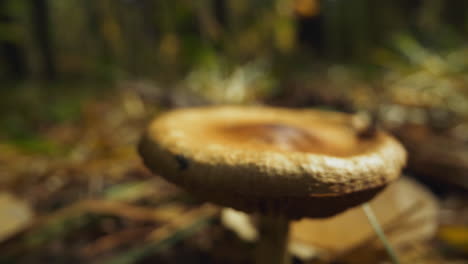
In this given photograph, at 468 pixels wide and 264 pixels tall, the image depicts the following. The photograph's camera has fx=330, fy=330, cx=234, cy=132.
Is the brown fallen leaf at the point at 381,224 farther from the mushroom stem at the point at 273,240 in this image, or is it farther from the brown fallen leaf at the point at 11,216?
the brown fallen leaf at the point at 11,216

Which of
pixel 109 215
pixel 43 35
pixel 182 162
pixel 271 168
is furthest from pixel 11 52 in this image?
pixel 271 168

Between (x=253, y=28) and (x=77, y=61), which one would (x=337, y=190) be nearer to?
(x=253, y=28)

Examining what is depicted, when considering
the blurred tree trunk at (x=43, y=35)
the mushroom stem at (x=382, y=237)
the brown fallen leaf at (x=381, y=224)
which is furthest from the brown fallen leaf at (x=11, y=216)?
the blurred tree trunk at (x=43, y=35)

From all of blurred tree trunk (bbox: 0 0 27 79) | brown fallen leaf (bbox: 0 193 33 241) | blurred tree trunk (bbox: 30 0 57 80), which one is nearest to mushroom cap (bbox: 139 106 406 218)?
brown fallen leaf (bbox: 0 193 33 241)

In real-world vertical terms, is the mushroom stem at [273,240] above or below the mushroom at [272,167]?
below

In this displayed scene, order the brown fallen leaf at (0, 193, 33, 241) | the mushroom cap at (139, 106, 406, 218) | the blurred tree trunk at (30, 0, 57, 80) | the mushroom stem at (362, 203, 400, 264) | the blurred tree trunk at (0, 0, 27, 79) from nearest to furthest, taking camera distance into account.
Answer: the mushroom cap at (139, 106, 406, 218)
the mushroom stem at (362, 203, 400, 264)
the brown fallen leaf at (0, 193, 33, 241)
the blurred tree trunk at (0, 0, 27, 79)
the blurred tree trunk at (30, 0, 57, 80)

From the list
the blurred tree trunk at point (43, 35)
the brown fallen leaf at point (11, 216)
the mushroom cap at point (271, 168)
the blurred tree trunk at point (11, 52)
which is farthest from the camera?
the blurred tree trunk at point (43, 35)

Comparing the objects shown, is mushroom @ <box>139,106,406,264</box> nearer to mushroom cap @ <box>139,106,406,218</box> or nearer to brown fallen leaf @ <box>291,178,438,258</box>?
mushroom cap @ <box>139,106,406,218</box>
